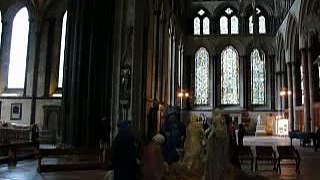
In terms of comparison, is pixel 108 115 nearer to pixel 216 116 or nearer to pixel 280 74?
pixel 216 116

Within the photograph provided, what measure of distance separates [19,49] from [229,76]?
23.9 meters

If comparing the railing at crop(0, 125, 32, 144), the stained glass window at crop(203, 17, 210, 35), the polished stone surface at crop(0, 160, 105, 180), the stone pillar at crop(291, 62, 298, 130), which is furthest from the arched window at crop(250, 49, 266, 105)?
the polished stone surface at crop(0, 160, 105, 180)

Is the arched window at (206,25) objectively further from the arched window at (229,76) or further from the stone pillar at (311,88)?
the stone pillar at (311,88)

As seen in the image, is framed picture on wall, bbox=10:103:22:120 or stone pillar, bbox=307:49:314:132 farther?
stone pillar, bbox=307:49:314:132

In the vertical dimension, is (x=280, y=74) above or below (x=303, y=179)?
above

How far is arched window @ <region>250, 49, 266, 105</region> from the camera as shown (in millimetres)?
41594

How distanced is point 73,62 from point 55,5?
38.4 feet

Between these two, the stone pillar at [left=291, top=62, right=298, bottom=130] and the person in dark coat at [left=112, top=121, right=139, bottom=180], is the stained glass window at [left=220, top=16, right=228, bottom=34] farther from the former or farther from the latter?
the person in dark coat at [left=112, top=121, right=139, bottom=180]

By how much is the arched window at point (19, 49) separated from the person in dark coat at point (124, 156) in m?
23.9

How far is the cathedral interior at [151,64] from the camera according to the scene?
1809 cm

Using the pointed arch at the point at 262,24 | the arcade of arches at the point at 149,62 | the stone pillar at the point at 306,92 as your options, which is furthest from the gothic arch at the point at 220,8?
the stone pillar at the point at 306,92

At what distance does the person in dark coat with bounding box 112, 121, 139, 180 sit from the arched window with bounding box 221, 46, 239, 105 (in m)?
37.3

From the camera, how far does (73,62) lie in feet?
59.1

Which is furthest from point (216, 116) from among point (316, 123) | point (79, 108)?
point (316, 123)
